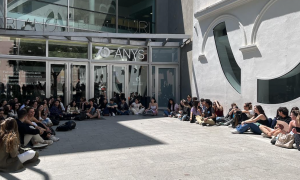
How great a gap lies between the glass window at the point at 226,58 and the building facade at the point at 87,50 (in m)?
2.99

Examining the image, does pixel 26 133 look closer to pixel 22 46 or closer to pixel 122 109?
pixel 122 109

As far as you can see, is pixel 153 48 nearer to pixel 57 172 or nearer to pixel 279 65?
pixel 279 65

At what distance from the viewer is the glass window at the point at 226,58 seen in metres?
11.4

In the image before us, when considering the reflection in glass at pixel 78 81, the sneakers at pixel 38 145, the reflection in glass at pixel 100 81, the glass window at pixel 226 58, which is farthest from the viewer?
the reflection in glass at pixel 100 81

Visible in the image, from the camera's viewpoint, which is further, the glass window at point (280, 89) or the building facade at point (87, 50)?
the building facade at point (87, 50)

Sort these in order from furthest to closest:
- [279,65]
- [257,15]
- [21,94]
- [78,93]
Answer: [78,93], [21,94], [257,15], [279,65]

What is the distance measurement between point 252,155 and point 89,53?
37.3 ft

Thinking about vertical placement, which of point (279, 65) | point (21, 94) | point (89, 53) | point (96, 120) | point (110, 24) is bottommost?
point (96, 120)

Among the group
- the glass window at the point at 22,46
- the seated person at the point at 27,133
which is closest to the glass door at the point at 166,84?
the glass window at the point at 22,46

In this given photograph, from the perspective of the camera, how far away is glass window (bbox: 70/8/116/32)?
1582 centimetres

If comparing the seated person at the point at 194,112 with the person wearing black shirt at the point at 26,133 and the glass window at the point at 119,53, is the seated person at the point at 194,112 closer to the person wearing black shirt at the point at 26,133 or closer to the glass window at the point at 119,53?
the glass window at the point at 119,53

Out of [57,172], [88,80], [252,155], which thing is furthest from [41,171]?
[88,80]

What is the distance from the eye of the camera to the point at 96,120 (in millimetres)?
12195

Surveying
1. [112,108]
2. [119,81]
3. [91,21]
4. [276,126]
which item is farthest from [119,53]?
[276,126]
